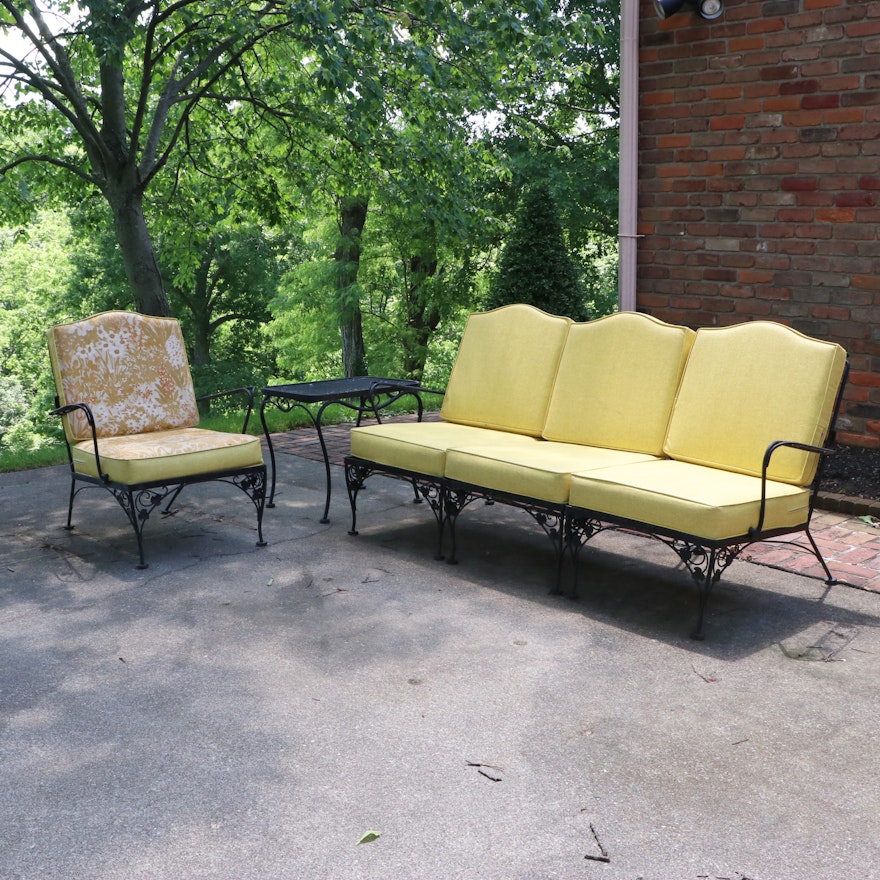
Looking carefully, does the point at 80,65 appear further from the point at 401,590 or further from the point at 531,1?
the point at 401,590

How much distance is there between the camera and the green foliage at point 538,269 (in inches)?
340

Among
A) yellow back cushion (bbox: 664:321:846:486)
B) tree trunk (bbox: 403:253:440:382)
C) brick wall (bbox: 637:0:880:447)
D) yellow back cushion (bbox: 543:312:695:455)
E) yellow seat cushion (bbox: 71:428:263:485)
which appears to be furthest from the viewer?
tree trunk (bbox: 403:253:440:382)

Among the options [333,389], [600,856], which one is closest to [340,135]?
[333,389]

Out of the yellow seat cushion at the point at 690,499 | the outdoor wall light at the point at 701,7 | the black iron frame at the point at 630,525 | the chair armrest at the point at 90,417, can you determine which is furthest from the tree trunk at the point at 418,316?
the yellow seat cushion at the point at 690,499

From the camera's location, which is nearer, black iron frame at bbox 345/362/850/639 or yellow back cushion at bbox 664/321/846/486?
black iron frame at bbox 345/362/850/639

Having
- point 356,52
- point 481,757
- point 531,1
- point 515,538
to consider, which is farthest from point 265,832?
point 531,1

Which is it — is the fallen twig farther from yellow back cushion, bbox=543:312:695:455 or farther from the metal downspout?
the metal downspout

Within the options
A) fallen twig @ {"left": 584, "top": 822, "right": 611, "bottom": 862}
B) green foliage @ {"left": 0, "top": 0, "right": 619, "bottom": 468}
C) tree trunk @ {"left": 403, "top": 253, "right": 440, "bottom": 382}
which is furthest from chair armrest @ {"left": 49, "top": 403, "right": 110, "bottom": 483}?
tree trunk @ {"left": 403, "top": 253, "right": 440, "bottom": 382}

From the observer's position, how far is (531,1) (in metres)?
8.02

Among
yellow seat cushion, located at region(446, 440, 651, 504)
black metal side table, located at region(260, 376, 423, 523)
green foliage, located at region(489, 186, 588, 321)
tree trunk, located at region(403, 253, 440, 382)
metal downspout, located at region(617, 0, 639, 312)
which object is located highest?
metal downspout, located at region(617, 0, 639, 312)

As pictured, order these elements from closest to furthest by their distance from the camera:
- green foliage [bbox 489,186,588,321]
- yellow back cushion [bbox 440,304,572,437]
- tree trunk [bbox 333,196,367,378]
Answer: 1. yellow back cushion [bbox 440,304,572,437]
2. green foliage [bbox 489,186,588,321]
3. tree trunk [bbox 333,196,367,378]

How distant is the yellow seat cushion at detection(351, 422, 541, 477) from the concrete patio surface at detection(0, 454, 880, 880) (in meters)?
0.51

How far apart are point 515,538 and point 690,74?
11.3ft

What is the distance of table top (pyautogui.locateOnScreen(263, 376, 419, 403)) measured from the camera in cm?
602
